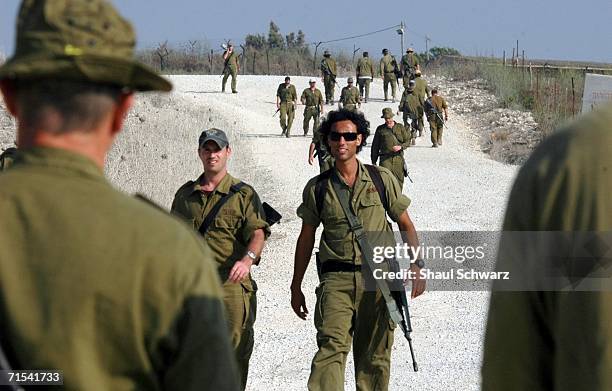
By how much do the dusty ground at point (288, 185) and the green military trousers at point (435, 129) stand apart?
32 cm

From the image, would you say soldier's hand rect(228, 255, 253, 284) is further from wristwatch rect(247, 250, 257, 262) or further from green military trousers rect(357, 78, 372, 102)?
Answer: green military trousers rect(357, 78, 372, 102)

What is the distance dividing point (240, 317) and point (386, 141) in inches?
400

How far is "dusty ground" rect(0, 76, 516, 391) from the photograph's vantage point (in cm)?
966

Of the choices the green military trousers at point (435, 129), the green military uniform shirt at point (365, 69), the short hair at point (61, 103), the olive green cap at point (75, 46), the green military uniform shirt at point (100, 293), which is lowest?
the green military trousers at point (435, 129)

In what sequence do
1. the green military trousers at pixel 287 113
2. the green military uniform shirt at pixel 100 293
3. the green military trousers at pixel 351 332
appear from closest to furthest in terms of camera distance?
the green military uniform shirt at pixel 100 293 < the green military trousers at pixel 351 332 < the green military trousers at pixel 287 113

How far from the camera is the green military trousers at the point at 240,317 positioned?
725 centimetres

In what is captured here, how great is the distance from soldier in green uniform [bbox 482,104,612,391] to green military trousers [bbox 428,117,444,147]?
28.8 metres

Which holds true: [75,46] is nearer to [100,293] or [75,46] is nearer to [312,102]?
[100,293]

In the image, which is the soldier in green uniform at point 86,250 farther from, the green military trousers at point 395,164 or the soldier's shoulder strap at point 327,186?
the green military trousers at point 395,164

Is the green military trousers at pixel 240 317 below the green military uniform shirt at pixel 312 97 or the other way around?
the other way around

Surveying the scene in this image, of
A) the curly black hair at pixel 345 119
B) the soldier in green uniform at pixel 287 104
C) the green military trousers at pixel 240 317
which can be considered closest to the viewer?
the green military trousers at pixel 240 317

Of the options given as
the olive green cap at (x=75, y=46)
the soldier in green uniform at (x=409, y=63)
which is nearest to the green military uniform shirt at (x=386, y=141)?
the olive green cap at (x=75, y=46)

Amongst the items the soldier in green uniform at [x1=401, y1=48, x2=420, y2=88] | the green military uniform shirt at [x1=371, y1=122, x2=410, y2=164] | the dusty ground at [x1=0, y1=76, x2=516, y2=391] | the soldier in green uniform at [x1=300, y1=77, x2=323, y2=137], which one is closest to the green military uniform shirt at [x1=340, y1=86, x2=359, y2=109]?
the soldier in green uniform at [x1=300, y1=77, x2=323, y2=137]

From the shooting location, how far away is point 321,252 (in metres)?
7.29
